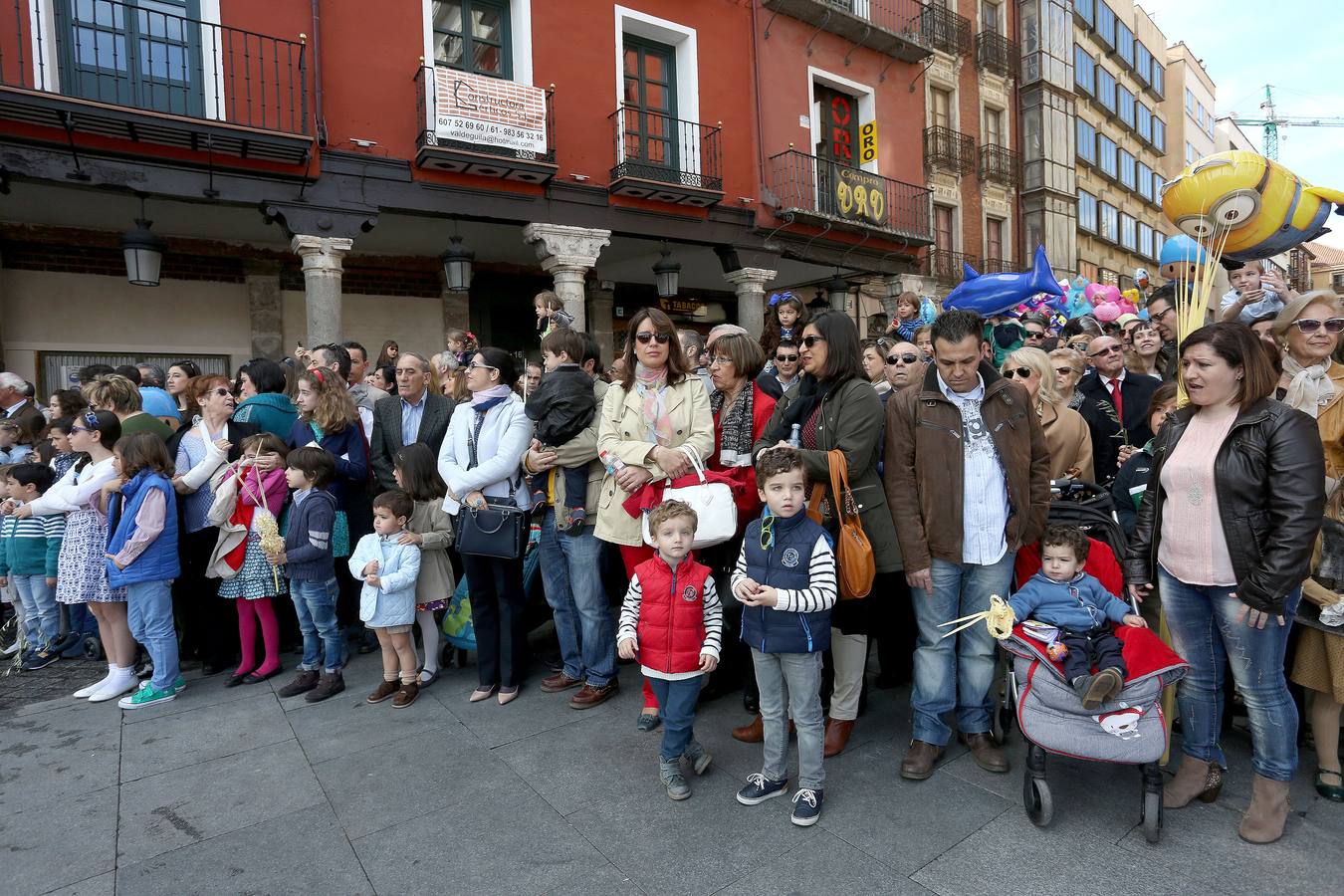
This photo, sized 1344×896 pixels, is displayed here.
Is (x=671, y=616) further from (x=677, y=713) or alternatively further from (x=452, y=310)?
(x=452, y=310)

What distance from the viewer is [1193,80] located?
3111cm

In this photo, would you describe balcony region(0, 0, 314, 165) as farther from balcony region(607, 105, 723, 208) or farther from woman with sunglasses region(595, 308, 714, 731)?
woman with sunglasses region(595, 308, 714, 731)

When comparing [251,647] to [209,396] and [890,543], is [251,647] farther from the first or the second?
[890,543]

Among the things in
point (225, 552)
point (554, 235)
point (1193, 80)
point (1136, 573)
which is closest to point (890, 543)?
point (1136, 573)

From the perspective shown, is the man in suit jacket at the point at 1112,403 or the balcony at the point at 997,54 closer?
the man in suit jacket at the point at 1112,403

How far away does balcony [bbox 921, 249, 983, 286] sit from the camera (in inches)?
666

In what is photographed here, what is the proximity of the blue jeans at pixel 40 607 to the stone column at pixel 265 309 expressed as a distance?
6128 mm

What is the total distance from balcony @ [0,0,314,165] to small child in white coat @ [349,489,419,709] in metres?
5.84

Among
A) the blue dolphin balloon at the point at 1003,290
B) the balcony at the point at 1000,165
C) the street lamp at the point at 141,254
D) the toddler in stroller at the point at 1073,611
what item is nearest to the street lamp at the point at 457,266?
the street lamp at the point at 141,254

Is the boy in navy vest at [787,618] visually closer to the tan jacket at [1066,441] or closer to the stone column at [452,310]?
the tan jacket at [1066,441]

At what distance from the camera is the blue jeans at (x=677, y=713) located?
9.77ft

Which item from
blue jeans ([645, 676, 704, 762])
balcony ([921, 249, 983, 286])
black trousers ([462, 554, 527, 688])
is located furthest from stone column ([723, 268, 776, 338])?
blue jeans ([645, 676, 704, 762])

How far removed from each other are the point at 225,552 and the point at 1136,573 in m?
4.84

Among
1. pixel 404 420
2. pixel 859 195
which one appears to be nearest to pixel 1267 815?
pixel 404 420
